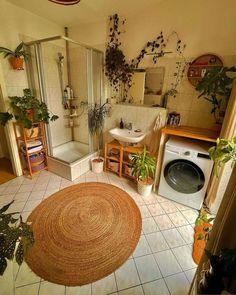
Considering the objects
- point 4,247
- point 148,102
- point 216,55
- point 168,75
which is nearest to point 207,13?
point 216,55

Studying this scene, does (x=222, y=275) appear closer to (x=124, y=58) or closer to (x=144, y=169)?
(x=144, y=169)

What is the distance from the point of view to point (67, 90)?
313 cm

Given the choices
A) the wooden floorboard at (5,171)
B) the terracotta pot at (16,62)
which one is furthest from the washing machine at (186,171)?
the wooden floorboard at (5,171)

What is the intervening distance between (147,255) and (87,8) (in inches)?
125

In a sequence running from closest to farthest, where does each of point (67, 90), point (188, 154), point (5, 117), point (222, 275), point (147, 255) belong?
point (222, 275) < point (147, 255) < point (188, 154) < point (5, 117) < point (67, 90)

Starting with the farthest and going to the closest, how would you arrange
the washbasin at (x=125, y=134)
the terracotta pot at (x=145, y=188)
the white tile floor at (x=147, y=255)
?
the washbasin at (x=125, y=134), the terracotta pot at (x=145, y=188), the white tile floor at (x=147, y=255)

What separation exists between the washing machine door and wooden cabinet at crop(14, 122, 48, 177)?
2035 mm

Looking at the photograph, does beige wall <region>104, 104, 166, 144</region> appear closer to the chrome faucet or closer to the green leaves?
the chrome faucet

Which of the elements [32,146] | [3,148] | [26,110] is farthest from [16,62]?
[3,148]

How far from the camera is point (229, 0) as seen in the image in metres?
1.74

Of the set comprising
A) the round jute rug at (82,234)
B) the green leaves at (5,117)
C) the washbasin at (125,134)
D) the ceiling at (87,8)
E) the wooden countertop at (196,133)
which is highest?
the ceiling at (87,8)

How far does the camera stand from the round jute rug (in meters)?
1.40

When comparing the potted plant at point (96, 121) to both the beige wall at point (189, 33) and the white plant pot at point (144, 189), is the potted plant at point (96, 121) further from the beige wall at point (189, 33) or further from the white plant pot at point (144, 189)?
the beige wall at point (189, 33)

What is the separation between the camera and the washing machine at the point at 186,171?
1872 mm
